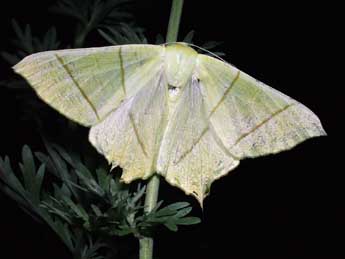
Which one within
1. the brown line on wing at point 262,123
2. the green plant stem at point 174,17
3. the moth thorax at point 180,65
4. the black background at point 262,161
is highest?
the green plant stem at point 174,17

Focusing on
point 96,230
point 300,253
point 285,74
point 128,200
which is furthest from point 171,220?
point 300,253

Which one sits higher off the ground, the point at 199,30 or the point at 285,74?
the point at 199,30

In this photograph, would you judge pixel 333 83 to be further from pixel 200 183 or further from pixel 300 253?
pixel 200 183

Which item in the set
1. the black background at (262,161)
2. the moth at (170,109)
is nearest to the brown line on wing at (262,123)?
the moth at (170,109)

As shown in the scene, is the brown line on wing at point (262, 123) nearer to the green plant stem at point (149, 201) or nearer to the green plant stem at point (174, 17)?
the green plant stem at point (149, 201)

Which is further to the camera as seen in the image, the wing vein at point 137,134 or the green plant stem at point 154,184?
the wing vein at point 137,134

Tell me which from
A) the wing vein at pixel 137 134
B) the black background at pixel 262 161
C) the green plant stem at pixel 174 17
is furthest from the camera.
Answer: the black background at pixel 262 161

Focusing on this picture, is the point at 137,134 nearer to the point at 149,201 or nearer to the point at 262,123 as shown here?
the point at 149,201
